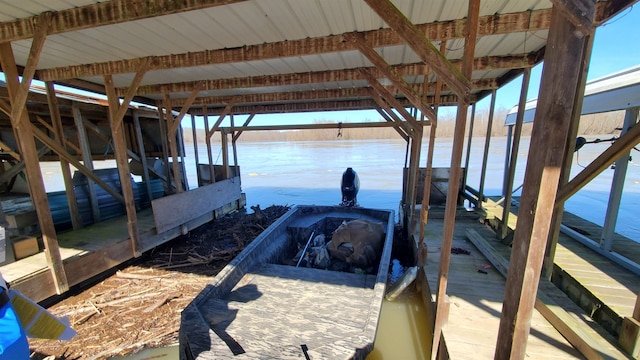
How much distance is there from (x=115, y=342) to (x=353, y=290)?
3196 millimetres

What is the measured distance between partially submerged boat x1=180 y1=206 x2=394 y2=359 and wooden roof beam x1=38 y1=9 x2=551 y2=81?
118 inches

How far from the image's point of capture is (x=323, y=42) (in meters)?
3.10

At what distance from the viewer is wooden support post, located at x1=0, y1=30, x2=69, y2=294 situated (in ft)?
10.0

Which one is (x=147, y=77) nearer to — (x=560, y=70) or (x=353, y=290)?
(x=353, y=290)

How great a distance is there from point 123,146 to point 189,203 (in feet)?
7.66

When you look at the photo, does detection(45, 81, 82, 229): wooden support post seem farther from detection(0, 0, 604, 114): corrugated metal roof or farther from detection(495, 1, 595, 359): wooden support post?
detection(495, 1, 595, 359): wooden support post

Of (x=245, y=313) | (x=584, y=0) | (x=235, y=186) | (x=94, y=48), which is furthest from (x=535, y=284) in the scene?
(x=235, y=186)

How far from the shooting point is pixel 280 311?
2.88 metres

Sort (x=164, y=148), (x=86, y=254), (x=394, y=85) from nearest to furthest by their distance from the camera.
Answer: (x=394, y=85), (x=86, y=254), (x=164, y=148)

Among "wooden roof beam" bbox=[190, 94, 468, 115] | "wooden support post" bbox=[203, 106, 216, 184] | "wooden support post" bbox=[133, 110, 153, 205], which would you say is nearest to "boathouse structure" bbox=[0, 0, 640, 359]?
"wooden support post" bbox=[133, 110, 153, 205]

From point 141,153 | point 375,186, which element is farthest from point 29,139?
point 375,186

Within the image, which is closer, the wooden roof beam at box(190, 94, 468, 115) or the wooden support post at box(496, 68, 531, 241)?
the wooden support post at box(496, 68, 531, 241)

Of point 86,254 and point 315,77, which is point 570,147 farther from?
point 86,254

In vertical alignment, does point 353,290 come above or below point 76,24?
below
